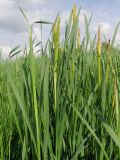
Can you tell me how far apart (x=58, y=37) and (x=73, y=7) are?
0.51 ft

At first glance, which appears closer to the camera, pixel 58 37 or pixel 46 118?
pixel 46 118

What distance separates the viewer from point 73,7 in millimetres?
1034

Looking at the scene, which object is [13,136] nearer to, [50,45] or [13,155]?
[13,155]

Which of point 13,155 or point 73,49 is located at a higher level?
point 73,49

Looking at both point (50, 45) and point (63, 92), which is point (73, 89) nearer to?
point (63, 92)

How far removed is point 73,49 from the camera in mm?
999

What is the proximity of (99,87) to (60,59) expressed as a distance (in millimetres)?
152

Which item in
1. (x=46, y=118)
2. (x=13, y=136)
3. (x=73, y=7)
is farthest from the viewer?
(x=13, y=136)

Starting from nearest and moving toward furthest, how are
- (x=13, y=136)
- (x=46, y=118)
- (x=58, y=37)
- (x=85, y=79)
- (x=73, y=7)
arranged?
(x=46, y=118) → (x=58, y=37) → (x=73, y=7) → (x=85, y=79) → (x=13, y=136)

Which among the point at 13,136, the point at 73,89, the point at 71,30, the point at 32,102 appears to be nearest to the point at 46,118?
the point at 32,102

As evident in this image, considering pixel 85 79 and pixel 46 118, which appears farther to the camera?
pixel 85 79

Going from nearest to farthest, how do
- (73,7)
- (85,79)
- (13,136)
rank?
(73,7), (85,79), (13,136)

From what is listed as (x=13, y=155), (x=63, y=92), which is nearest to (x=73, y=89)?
(x=63, y=92)

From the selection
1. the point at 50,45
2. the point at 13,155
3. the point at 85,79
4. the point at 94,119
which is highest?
the point at 50,45
